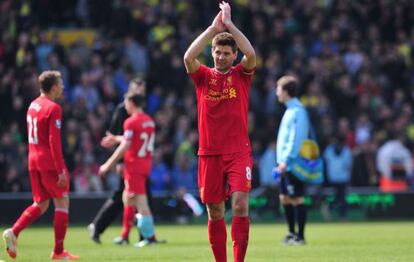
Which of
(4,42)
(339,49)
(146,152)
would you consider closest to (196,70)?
(146,152)

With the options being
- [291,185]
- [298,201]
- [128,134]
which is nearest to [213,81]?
[128,134]

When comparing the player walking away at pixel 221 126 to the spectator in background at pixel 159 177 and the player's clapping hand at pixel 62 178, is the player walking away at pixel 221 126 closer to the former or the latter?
the player's clapping hand at pixel 62 178

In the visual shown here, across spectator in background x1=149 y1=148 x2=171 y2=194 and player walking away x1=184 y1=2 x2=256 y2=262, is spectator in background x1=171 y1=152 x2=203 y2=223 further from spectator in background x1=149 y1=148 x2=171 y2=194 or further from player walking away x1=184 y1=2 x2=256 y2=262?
player walking away x1=184 y1=2 x2=256 y2=262

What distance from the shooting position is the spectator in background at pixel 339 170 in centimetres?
2573

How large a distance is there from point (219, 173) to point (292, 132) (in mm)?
5201

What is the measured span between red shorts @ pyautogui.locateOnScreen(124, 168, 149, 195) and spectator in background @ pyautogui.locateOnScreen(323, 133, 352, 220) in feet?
33.1

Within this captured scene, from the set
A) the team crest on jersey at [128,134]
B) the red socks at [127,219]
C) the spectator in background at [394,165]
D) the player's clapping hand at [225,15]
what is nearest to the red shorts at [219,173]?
the player's clapping hand at [225,15]

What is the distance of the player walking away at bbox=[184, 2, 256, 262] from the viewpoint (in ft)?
37.0

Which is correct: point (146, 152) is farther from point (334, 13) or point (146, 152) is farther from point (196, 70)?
point (334, 13)

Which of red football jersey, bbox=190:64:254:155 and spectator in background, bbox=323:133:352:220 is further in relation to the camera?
spectator in background, bbox=323:133:352:220

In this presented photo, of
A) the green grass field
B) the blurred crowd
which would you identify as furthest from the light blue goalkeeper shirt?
the blurred crowd

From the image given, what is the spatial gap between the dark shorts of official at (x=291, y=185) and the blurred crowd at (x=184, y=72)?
8.73 meters

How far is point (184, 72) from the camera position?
27516mm

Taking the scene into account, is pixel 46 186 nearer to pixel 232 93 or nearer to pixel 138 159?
pixel 138 159
